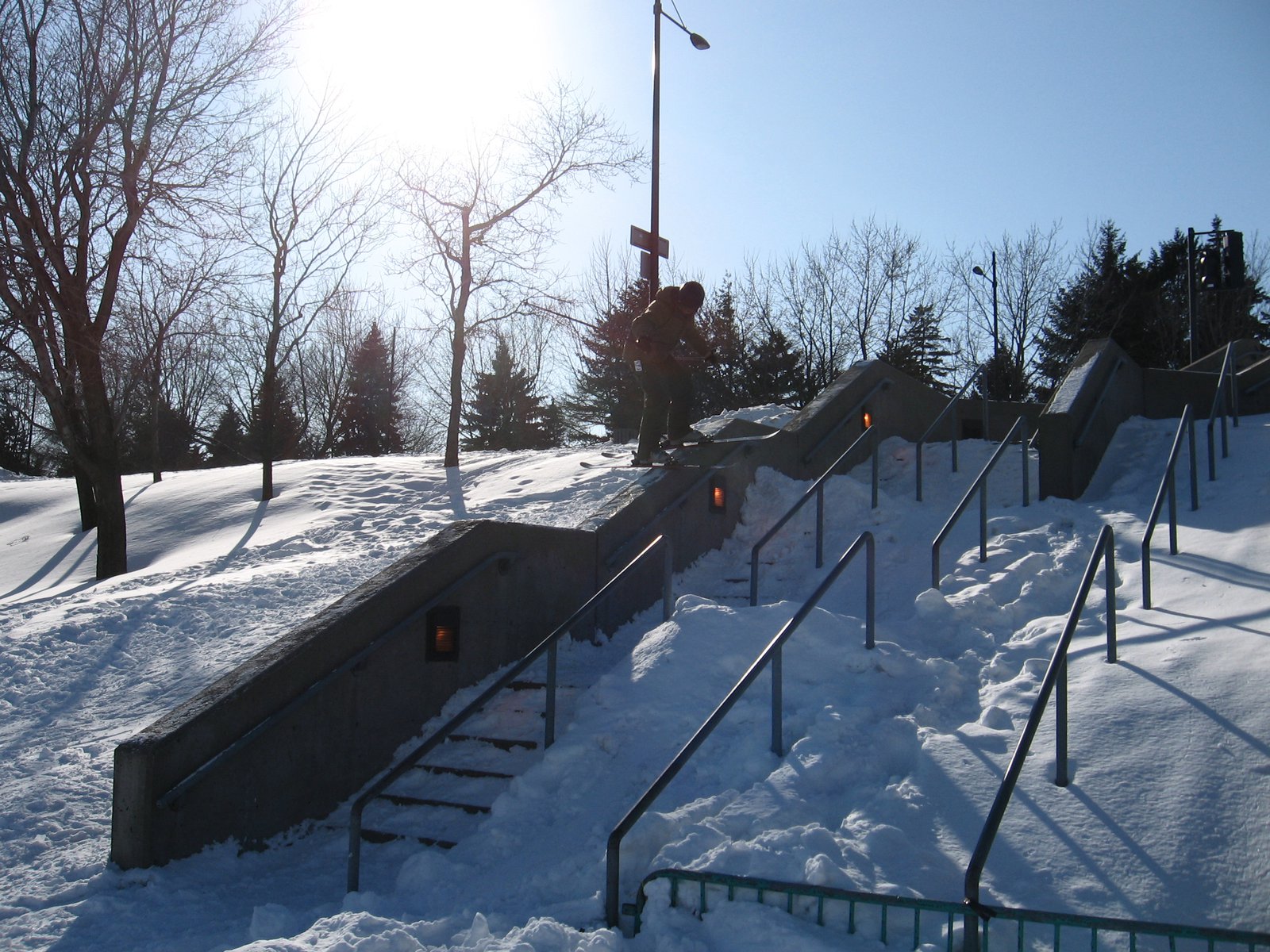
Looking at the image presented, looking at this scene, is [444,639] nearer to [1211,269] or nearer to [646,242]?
[646,242]

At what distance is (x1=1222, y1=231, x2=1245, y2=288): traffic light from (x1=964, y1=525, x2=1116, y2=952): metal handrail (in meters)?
13.4

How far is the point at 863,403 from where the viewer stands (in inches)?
460

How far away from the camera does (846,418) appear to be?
11.4 metres

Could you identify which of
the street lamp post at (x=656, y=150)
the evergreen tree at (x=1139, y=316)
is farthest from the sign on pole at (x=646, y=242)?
the evergreen tree at (x=1139, y=316)

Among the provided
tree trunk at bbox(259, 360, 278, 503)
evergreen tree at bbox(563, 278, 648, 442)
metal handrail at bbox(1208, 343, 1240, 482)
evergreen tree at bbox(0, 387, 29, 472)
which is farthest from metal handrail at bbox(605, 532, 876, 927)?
evergreen tree at bbox(0, 387, 29, 472)

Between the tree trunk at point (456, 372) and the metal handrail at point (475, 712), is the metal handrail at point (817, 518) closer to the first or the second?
the metal handrail at point (475, 712)

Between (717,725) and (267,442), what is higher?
(267,442)

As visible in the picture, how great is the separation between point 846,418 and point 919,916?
27.2ft

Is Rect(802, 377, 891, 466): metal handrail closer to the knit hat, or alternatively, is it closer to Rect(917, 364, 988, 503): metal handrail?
Rect(917, 364, 988, 503): metal handrail

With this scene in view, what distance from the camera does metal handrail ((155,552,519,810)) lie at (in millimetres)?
5156

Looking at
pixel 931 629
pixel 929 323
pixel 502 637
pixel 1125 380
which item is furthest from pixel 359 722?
pixel 929 323

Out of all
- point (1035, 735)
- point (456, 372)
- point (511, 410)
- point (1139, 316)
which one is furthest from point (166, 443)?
point (1035, 735)

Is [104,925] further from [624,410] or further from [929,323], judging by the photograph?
[929,323]

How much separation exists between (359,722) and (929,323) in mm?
31838
